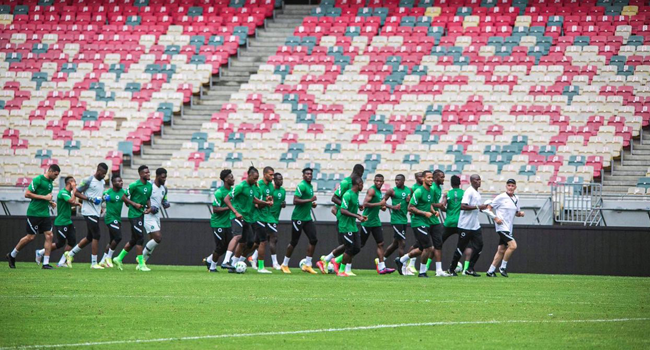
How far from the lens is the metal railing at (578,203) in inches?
996

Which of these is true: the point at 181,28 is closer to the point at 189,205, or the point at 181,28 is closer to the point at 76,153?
the point at 76,153

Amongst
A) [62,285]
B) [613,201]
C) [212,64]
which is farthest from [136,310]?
[212,64]

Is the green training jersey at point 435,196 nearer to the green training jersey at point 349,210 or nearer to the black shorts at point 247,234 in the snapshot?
the green training jersey at point 349,210

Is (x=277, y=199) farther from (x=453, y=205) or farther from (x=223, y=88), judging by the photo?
(x=223, y=88)

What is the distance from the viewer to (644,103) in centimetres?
3159

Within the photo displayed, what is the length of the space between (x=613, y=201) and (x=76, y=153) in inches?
714

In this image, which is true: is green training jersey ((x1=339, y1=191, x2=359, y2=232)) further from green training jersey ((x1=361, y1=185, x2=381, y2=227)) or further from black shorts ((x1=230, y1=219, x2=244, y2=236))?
black shorts ((x1=230, y1=219, x2=244, y2=236))

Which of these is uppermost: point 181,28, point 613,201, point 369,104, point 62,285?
point 181,28

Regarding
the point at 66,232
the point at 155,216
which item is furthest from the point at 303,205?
the point at 66,232

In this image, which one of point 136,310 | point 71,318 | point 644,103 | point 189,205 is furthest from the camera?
point 644,103

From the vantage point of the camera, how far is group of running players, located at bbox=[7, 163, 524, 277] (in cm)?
2073

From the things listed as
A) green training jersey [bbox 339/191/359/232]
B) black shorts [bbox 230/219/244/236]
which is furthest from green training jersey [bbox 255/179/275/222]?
green training jersey [bbox 339/191/359/232]

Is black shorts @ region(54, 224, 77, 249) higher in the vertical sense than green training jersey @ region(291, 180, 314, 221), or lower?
lower

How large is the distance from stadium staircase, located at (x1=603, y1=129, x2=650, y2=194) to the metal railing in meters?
2.26
